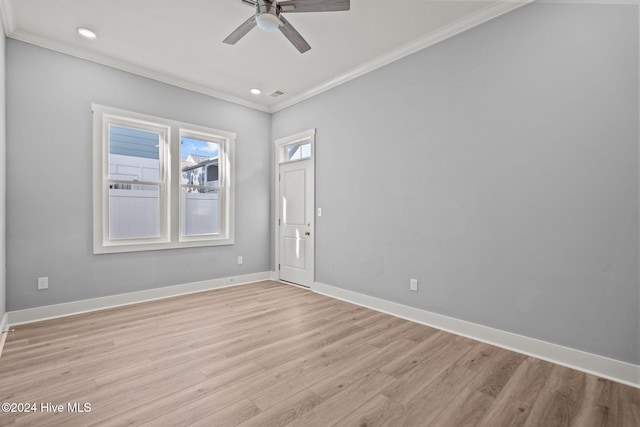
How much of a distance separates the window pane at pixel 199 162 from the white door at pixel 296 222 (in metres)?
1.10

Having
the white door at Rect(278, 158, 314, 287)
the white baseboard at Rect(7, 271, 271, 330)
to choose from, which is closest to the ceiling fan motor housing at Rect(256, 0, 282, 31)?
the white door at Rect(278, 158, 314, 287)

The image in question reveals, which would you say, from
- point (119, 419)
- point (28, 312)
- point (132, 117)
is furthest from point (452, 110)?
point (28, 312)

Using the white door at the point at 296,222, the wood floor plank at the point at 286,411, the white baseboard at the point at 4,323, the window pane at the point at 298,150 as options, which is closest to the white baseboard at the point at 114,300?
the white baseboard at the point at 4,323

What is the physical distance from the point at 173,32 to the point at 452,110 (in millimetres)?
3053

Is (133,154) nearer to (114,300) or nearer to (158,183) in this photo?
(158,183)

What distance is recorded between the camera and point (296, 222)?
16.4 ft

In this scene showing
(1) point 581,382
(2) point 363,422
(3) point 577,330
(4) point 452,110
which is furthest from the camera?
(4) point 452,110

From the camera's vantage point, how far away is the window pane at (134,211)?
12.8ft

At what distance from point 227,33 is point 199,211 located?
2556 millimetres

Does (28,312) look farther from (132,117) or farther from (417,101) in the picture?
(417,101)

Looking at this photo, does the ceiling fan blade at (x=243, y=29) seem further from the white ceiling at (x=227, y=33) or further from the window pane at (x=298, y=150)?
the window pane at (x=298, y=150)

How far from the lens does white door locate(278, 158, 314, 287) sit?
472 centimetres

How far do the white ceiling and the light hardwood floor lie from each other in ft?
10.2

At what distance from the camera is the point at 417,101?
134 inches
